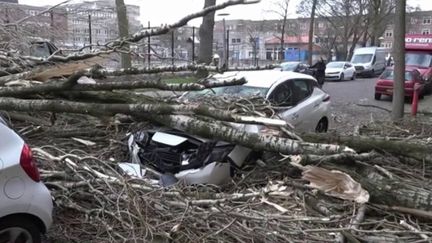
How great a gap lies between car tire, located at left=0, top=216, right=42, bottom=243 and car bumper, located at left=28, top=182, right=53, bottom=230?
8 cm

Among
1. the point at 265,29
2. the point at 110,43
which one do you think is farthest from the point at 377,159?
the point at 265,29

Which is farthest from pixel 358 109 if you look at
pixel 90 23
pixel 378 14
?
pixel 378 14

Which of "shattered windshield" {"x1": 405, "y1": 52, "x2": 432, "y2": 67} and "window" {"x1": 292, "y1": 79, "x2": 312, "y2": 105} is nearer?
"window" {"x1": 292, "y1": 79, "x2": 312, "y2": 105}

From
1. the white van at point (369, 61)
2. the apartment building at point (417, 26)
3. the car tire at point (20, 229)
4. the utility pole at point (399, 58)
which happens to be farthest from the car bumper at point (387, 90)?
the apartment building at point (417, 26)

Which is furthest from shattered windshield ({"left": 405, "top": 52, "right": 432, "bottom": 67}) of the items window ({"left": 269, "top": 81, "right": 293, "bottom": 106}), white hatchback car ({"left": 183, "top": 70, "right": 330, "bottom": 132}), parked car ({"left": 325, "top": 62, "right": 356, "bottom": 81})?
window ({"left": 269, "top": 81, "right": 293, "bottom": 106})

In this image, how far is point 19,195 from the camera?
357cm

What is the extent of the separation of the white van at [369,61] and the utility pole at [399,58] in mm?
26755

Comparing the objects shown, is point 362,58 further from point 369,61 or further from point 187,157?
point 187,157

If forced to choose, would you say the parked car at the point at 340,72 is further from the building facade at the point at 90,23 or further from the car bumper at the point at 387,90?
the building facade at the point at 90,23

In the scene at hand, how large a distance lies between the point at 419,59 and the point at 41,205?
2093cm

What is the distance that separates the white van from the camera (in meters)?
37.4

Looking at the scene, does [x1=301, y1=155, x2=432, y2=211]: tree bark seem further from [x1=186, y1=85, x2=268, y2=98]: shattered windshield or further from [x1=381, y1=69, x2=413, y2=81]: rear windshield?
[x1=381, y1=69, x2=413, y2=81]: rear windshield

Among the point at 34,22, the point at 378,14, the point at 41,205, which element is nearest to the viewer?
the point at 41,205

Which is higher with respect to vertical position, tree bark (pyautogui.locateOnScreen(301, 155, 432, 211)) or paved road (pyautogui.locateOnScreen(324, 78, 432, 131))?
tree bark (pyautogui.locateOnScreen(301, 155, 432, 211))
